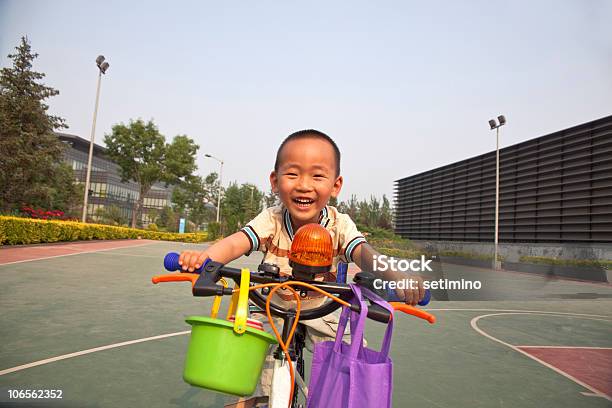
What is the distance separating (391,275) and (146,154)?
1558 inches

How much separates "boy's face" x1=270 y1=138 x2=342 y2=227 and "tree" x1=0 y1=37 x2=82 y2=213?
24.4m

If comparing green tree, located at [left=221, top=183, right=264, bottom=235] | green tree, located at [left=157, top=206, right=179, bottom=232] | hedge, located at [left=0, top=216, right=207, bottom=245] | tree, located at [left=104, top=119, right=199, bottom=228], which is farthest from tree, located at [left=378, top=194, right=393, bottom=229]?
green tree, located at [left=157, top=206, right=179, bottom=232]

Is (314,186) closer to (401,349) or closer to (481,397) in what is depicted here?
(481,397)

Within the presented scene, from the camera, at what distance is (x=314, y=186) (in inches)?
69.6

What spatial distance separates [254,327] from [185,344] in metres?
4.21

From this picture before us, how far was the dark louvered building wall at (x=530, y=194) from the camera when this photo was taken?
20.1 m

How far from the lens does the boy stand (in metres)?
1.72

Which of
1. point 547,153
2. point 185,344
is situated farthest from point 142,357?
point 547,153

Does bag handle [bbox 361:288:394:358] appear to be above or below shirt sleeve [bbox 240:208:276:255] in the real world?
below

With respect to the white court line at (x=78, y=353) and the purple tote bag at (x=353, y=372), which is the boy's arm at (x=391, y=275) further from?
the white court line at (x=78, y=353)

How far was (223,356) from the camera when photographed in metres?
1.04

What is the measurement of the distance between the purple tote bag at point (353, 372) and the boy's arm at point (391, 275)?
0.98ft

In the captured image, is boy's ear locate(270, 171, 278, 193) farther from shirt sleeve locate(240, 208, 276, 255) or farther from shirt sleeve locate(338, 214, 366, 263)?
shirt sleeve locate(338, 214, 366, 263)

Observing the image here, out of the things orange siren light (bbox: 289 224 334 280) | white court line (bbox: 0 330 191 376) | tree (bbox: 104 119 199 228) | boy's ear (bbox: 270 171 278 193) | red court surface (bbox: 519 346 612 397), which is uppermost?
tree (bbox: 104 119 199 228)
